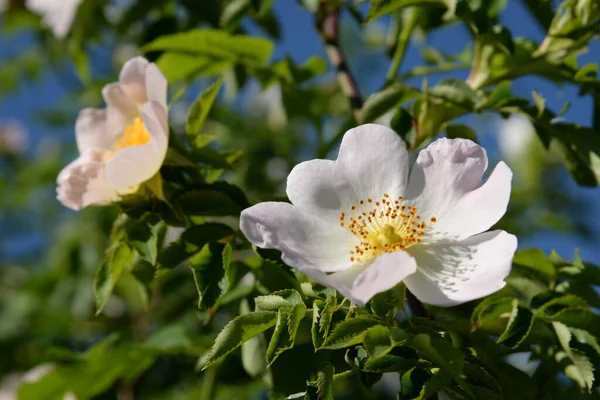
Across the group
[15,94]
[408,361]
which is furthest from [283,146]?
[408,361]

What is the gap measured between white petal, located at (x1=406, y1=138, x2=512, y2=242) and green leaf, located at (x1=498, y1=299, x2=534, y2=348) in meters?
0.12

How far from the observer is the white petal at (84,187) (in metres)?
1.09

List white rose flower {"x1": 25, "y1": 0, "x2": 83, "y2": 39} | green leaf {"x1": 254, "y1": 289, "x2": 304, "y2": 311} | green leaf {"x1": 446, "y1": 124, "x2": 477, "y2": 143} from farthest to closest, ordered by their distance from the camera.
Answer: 1. white rose flower {"x1": 25, "y1": 0, "x2": 83, "y2": 39}
2. green leaf {"x1": 446, "y1": 124, "x2": 477, "y2": 143}
3. green leaf {"x1": 254, "y1": 289, "x2": 304, "y2": 311}

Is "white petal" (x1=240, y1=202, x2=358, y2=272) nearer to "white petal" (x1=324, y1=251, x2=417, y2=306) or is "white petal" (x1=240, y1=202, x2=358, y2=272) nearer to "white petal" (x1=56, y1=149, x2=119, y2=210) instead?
"white petal" (x1=324, y1=251, x2=417, y2=306)

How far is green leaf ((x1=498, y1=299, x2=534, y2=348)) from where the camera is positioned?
2.98 feet

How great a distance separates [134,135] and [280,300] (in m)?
0.47

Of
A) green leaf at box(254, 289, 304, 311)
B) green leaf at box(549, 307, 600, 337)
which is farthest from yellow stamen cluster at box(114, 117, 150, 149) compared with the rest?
green leaf at box(549, 307, 600, 337)

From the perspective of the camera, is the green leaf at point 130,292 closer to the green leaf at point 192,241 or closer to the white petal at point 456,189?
the green leaf at point 192,241

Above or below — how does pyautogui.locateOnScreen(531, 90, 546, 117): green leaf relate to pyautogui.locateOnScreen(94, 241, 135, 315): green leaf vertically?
above

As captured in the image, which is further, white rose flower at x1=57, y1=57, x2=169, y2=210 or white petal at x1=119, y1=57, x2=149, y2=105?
white petal at x1=119, y1=57, x2=149, y2=105

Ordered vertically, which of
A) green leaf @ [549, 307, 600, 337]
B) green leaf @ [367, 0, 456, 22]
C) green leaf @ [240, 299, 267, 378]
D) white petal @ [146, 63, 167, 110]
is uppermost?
green leaf @ [367, 0, 456, 22]

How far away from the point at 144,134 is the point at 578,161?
0.69m

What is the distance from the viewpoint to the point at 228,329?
0.82 meters

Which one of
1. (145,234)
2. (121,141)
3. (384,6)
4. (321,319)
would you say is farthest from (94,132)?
(321,319)
